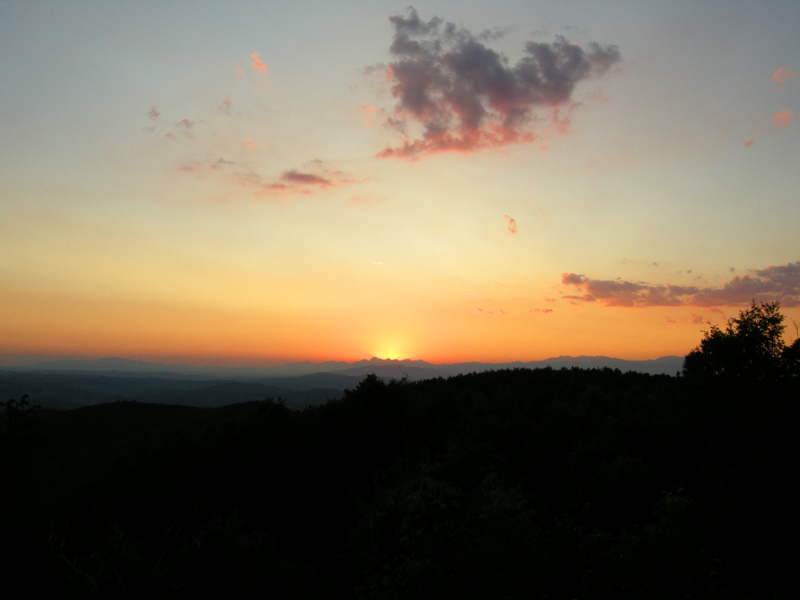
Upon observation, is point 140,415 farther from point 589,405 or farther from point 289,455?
point 589,405

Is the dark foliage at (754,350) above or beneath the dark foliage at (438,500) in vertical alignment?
above

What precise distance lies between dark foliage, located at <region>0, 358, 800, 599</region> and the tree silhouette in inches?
22.5

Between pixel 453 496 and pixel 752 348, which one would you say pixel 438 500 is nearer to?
pixel 453 496

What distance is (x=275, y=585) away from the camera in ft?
48.5

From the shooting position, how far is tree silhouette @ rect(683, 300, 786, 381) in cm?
1838

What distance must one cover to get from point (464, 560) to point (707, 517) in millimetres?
7462

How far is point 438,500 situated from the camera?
13.4 meters

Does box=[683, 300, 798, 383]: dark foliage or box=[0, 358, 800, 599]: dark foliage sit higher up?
box=[683, 300, 798, 383]: dark foliage

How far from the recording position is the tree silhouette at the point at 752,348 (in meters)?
18.4

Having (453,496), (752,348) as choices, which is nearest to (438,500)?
(453,496)

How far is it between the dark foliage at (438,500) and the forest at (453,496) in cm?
7

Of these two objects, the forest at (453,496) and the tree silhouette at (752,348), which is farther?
the tree silhouette at (752,348)

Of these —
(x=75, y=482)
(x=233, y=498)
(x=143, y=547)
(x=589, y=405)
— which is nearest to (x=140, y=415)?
(x=75, y=482)

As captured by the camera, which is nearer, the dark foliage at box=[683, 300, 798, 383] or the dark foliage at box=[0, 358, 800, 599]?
the dark foliage at box=[0, 358, 800, 599]
